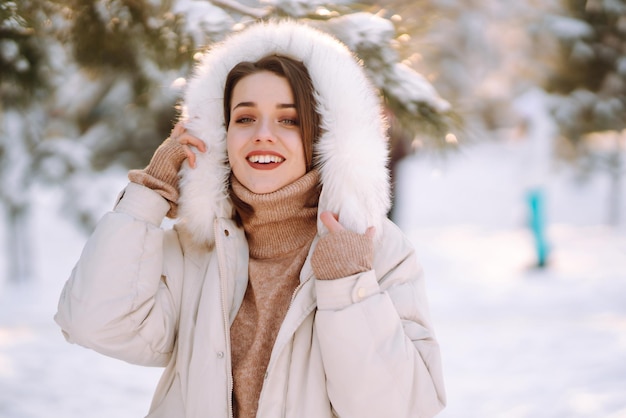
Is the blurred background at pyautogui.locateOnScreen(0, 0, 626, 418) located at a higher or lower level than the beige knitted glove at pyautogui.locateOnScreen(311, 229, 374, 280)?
higher

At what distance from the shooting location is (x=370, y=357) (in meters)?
1.64

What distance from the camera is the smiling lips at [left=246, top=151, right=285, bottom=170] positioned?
74.0 inches

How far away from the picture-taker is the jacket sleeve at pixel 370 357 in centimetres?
164

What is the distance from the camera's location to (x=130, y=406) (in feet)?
12.4

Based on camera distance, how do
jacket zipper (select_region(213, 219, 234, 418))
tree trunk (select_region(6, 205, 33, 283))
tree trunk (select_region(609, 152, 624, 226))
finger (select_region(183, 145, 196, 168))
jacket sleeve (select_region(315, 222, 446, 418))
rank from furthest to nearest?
tree trunk (select_region(609, 152, 624, 226))
tree trunk (select_region(6, 205, 33, 283))
finger (select_region(183, 145, 196, 168))
jacket zipper (select_region(213, 219, 234, 418))
jacket sleeve (select_region(315, 222, 446, 418))

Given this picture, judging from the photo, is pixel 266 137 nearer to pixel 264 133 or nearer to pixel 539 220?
pixel 264 133

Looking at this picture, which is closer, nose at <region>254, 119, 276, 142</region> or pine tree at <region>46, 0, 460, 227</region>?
nose at <region>254, 119, 276, 142</region>

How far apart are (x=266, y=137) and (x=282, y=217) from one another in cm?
26

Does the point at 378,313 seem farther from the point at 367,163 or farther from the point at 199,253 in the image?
the point at 199,253

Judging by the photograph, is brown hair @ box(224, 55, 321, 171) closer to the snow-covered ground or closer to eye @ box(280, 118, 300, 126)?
eye @ box(280, 118, 300, 126)

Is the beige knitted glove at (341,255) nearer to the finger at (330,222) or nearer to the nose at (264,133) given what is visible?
the finger at (330,222)

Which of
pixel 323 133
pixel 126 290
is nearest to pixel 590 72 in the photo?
pixel 323 133

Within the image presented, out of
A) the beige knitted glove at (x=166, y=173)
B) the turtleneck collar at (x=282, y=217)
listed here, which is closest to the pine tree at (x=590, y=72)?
the turtleneck collar at (x=282, y=217)

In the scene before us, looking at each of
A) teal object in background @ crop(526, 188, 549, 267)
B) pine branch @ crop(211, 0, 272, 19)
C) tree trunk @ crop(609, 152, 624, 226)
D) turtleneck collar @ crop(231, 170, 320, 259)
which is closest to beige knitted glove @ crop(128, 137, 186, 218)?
turtleneck collar @ crop(231, 170, 320, 259)
